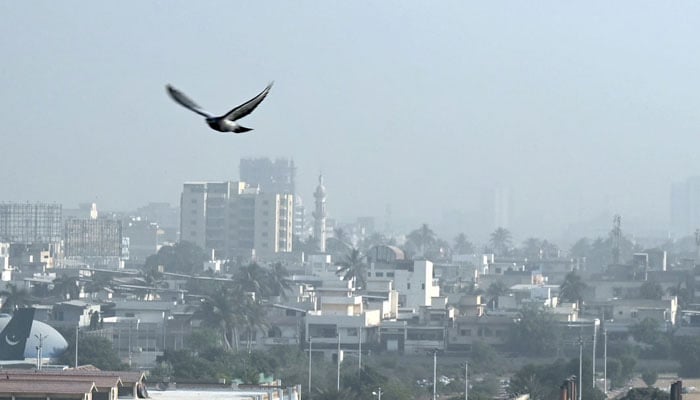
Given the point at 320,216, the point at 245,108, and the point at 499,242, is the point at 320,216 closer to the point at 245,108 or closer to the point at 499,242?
the point at 499,242

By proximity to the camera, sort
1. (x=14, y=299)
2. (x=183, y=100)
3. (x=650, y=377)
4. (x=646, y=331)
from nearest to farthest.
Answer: (x=183, y=100)
(x=650, y=377)
(x=646, y=331)
(x=14, y=299)

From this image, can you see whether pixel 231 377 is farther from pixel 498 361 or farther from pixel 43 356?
→ pixel 498 361

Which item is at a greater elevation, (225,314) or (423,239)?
(423,239)

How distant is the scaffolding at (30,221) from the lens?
147m

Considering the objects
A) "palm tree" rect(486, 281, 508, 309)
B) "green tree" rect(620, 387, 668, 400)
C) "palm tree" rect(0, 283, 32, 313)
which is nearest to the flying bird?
"green tree" rect(620, 387, 668, 400)

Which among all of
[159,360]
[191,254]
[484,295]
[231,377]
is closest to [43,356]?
[159,360]

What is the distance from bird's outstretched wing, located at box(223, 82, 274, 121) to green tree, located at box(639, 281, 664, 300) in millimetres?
72098

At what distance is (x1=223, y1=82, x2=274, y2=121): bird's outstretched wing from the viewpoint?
525 inches

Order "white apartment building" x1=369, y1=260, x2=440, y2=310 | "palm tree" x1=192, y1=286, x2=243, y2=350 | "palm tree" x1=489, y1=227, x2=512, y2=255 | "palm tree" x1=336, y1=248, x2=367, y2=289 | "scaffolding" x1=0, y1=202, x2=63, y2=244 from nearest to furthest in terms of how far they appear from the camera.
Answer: "palm tree" x1=192, y1=286, x2=243, y2=350
"white apartment building" x1=369, y1=260, x2=440, y2=310
"palm tree" x1=336, y1=248, x2=367, y2=289
"scaffolding" x1=0, y1=202, x2=63, y2=244
"palm tree" x1=489, y1=227, x2=512, y2=255

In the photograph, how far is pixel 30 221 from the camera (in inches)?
5861

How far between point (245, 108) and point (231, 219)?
12778 cm

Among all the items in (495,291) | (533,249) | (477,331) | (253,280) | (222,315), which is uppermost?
(533,249)

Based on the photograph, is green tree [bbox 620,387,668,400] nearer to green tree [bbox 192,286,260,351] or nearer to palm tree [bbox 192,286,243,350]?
green tree [bbox 192,286,260,351]

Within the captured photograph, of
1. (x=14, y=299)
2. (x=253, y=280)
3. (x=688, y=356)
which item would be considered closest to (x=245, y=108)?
(x=688, y=356)
